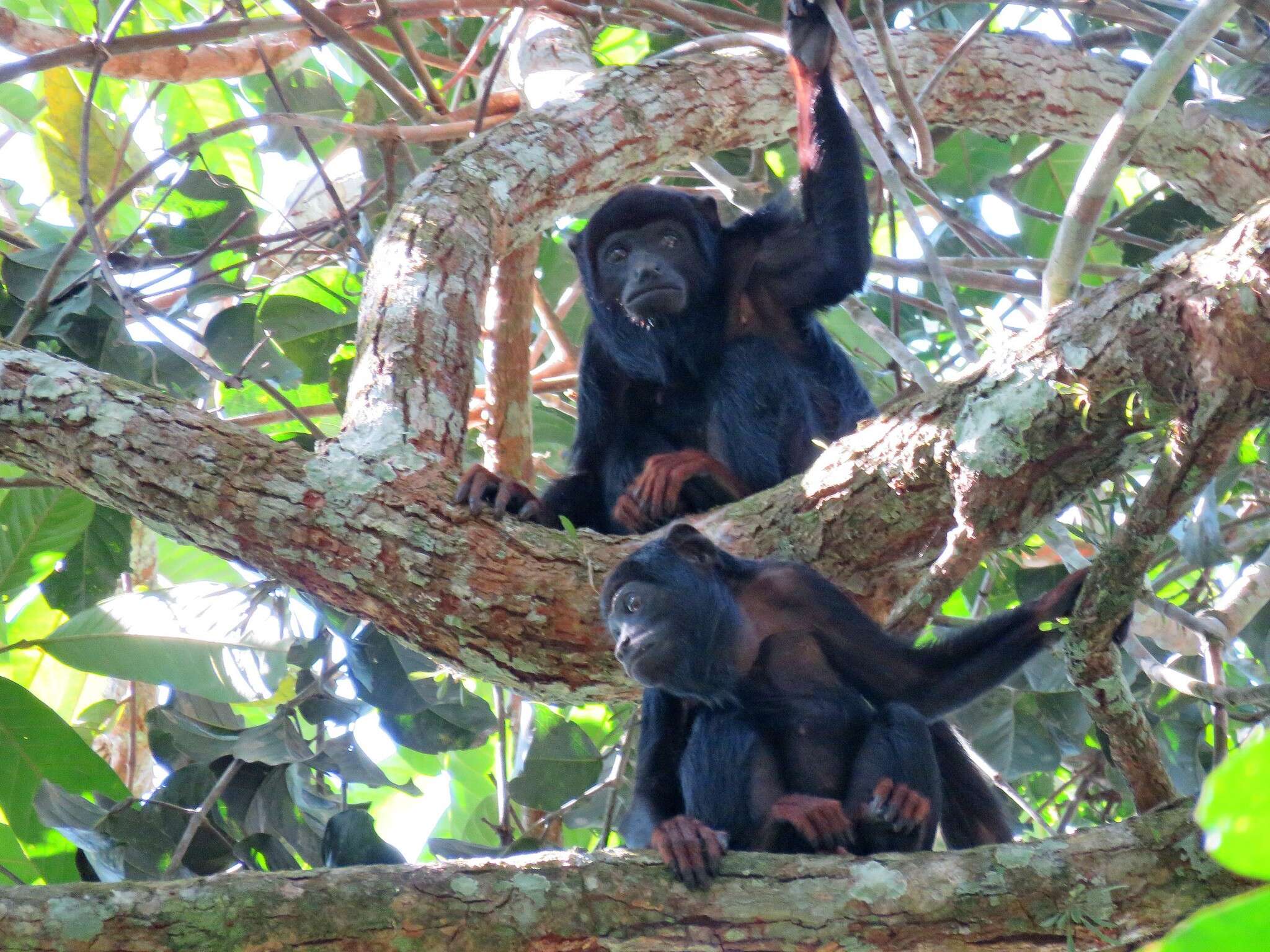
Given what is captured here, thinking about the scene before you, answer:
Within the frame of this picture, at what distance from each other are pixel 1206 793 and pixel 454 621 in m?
2.48

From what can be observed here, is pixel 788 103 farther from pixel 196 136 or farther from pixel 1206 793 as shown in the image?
pixel 1206 793

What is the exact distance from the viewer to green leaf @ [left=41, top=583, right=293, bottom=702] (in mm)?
3555

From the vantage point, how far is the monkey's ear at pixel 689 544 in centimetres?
307

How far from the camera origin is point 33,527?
3.71 metres

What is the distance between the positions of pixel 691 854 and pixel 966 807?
137 cm

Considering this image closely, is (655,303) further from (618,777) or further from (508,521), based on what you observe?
Answer: (618,777)

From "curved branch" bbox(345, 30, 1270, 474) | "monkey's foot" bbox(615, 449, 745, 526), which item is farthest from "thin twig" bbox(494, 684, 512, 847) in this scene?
"curved branch" bbox(345, 30, 1270, 474)

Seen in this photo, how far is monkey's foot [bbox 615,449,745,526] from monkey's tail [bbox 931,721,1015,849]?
3.22 feet

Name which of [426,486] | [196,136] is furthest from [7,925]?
[196,136]

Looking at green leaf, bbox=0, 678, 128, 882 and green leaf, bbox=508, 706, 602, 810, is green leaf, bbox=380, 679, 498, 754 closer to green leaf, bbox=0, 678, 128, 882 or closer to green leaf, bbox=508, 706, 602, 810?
green leaf, bbox=508, 706, 602, 810

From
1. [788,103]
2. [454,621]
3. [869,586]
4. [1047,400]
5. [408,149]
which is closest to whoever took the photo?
[1047,400]

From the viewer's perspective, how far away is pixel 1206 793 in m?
0.52

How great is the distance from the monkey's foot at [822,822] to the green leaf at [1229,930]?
92.9 inches

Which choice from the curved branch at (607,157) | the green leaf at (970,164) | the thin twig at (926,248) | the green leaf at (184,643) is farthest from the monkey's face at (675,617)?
the green leaf at (970,164)
